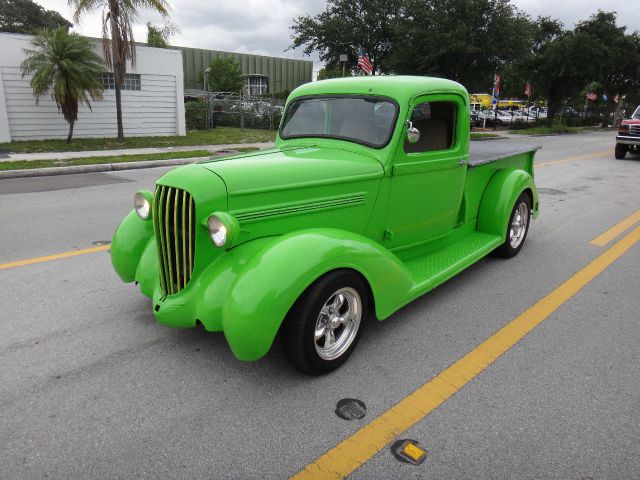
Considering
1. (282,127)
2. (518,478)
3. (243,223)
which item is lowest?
(518,478)

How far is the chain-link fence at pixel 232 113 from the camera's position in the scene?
21.8 m

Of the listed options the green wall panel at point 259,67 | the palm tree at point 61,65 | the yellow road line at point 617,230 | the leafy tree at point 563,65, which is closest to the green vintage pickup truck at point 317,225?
the yellow road line at point 617,230

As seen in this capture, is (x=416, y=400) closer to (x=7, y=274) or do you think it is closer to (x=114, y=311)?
(x=114, y=311)

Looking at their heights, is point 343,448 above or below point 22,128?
below

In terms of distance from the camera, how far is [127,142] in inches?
622

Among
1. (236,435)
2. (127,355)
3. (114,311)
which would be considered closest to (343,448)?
(236,435)

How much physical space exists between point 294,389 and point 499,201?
3049 mm

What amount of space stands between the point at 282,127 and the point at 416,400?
262 centimetres

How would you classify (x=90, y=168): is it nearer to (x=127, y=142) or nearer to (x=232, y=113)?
(x=127, y=142)

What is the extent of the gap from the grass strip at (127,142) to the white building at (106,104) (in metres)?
0.55

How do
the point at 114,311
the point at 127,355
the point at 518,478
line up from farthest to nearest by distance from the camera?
the point at 114,311
the point at 127,355
the point at 518,478

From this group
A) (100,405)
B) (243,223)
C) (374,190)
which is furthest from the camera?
(374,190)

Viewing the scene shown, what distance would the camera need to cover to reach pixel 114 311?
3715 millimetres

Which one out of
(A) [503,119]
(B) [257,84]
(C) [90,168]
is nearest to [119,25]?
(C) [90,168]
